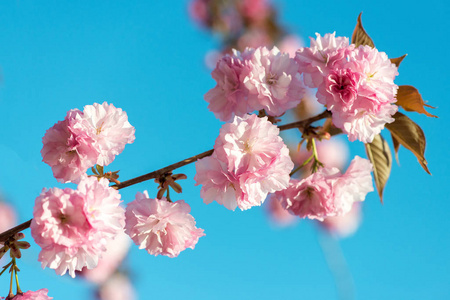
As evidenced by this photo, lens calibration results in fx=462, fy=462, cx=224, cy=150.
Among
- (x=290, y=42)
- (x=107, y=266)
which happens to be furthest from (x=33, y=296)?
(x=290, y=42)

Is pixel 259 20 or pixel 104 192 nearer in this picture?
pixel 104 192

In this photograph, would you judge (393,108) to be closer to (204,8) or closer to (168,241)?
(168,241)

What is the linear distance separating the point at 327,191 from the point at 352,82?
26 cm

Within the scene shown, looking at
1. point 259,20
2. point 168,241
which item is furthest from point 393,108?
point 259,20

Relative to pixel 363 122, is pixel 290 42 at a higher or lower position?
higher

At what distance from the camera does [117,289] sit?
130 inches

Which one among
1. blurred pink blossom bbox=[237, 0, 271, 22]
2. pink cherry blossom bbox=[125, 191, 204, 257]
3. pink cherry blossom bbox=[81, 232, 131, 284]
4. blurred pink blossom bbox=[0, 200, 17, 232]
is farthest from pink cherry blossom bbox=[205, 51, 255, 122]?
blurred pink blossom bbox=[0, 200, 17, 232]

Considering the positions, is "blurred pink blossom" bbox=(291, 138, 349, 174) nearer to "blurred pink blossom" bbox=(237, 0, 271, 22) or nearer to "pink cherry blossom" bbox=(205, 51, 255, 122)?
"blurred pink blossom" bbox=(237, 0, 271, 22)

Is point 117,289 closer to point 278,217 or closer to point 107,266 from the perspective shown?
point 107,266

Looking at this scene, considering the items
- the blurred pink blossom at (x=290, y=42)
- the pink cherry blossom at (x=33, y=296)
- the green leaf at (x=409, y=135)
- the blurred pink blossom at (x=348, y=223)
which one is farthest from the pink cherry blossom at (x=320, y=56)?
the blurred pink blossom at (x=348, y=223)

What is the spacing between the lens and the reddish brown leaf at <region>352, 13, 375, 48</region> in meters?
1.07

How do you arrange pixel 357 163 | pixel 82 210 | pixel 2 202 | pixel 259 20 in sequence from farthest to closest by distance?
pixel 2 202
pixel 259 20
pixel 357 163
pixel 82 210

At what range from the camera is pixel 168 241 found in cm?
95

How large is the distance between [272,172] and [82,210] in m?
0.34
